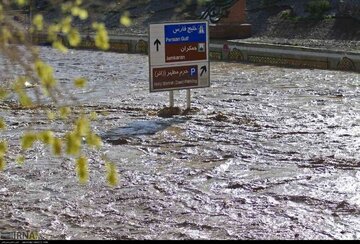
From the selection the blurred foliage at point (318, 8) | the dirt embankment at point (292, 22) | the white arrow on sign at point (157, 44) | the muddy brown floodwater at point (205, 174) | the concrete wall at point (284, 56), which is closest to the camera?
the muddy brown floodwater at point (205, 174)

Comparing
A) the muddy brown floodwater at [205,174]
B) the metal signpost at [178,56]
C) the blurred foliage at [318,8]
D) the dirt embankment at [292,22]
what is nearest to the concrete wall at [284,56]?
the dirt embankment at [292,22]

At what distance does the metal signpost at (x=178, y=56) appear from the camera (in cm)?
1464

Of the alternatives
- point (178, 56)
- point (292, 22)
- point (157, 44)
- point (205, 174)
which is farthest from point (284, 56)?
point (205, 174)

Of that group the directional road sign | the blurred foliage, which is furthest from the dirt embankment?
the directional road sign

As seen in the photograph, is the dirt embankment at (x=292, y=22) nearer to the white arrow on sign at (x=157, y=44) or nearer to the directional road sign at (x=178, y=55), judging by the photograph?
the directional road sign at (x=178, y=55)

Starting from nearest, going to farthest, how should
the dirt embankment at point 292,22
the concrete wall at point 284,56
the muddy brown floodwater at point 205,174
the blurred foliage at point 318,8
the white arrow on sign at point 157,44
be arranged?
the muddy brown floodwater at point 205,174 → the white arrow on sign at point 157,44 → the concrete wall at point 284,56 → the dirt embankment at point 292,22 → the blurred foliage at point 318,8

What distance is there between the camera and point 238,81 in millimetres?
21391

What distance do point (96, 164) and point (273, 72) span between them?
1404 cm

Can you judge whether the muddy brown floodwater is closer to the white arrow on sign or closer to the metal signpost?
the metal signpost

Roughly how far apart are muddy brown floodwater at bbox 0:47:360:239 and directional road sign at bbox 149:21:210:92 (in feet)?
2.38

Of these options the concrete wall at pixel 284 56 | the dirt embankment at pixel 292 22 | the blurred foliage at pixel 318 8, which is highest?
the blurred foliage at pixel 318 8

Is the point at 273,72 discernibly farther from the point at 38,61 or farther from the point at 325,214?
the point at 38,61

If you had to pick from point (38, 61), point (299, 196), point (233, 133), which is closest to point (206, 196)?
point (299, 196)

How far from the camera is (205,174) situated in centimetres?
977
